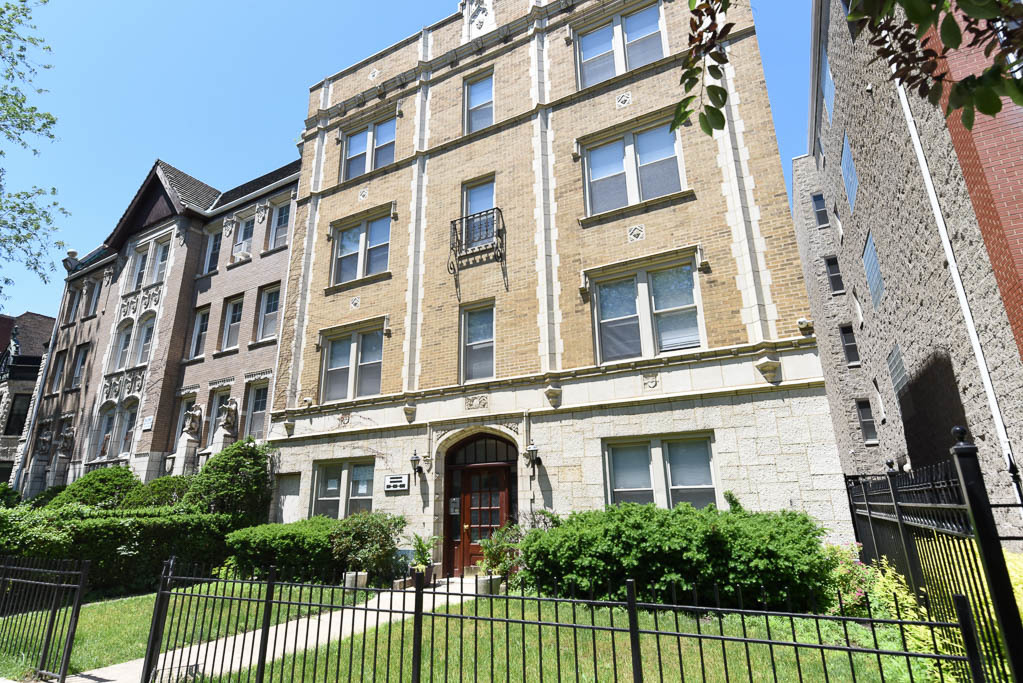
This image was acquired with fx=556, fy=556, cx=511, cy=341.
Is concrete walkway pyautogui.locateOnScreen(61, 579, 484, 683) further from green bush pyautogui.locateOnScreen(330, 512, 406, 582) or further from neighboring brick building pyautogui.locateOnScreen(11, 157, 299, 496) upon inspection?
neighboring brick building pyautogui.locateOnScreen(11, 157, 299, 496)

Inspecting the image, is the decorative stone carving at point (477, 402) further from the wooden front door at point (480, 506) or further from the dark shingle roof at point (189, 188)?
the dark shingle roof at point (189, 188)

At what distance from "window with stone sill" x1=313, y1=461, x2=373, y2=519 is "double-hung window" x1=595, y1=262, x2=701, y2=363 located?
701 centimetres

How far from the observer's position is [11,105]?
21328 millimetres

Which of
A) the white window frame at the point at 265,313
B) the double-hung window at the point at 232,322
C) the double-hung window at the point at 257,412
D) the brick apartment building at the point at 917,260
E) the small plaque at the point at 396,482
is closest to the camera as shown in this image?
the brick apartment building at the point at 917,260

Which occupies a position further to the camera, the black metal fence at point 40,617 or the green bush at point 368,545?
the green bush at point 368,545

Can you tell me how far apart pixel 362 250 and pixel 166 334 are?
1091 cm

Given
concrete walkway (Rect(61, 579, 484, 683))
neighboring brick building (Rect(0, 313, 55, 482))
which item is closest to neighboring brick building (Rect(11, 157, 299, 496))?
neighboring brick building (Rect(0, 313, 55, 482))

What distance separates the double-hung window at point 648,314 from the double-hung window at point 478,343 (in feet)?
9.46

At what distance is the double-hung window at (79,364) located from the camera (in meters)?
26.7

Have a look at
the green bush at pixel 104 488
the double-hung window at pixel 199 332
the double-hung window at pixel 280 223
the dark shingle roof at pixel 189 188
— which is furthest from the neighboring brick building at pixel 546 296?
the dark shingle roof at pixel 189 188

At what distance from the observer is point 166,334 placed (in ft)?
73.0

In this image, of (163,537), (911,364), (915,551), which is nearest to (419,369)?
(163,537)

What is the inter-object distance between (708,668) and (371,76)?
19.4 m

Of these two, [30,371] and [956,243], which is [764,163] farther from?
[30,371]
